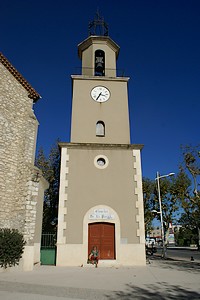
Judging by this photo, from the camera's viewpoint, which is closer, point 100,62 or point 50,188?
point 100,62

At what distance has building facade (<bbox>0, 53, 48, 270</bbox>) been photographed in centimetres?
1112

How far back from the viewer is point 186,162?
17266mm

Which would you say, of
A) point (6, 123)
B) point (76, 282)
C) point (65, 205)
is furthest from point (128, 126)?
point (76, 282)

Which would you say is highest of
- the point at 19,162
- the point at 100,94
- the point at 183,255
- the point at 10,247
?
the point at 100,94

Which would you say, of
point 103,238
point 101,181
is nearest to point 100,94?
point 101,181

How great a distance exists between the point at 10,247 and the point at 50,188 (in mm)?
12299

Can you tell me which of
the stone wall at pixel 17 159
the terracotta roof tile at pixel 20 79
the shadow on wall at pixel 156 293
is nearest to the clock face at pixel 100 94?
the terracotta roof tile at pixel 20 79

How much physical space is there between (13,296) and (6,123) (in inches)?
338

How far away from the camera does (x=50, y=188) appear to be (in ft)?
72.8

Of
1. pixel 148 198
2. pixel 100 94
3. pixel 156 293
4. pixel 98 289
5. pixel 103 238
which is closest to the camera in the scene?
pixel 156 293

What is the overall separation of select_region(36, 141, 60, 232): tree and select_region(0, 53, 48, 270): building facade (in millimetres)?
8261

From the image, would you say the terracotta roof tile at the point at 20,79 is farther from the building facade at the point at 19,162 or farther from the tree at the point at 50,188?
the tree at the point at 50,188

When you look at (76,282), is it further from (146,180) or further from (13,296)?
(146,180)

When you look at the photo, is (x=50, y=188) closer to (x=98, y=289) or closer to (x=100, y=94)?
(x=100, y=94)
